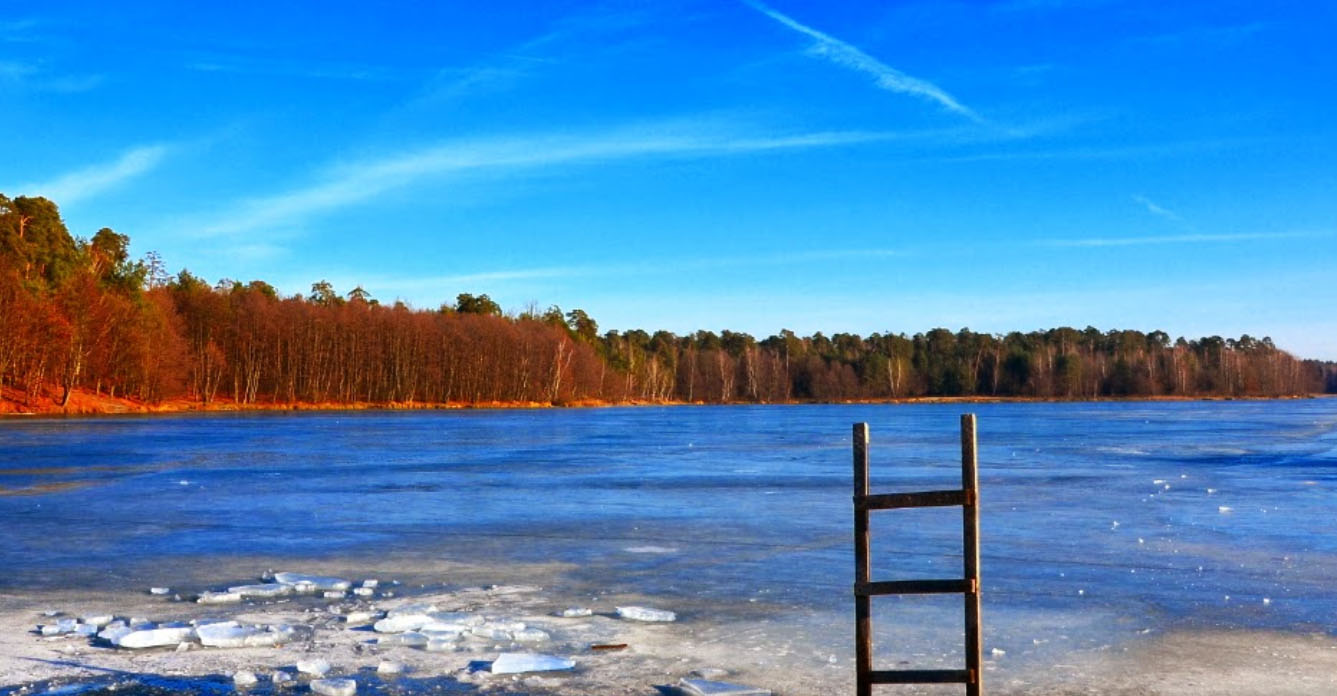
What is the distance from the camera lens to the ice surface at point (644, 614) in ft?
32.9

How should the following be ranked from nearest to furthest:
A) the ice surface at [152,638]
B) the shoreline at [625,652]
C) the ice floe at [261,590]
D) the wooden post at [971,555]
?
the wooden post at [971,555], the shoreline at [625,652], the ice surface at [152,638], the ice floe at [261,590]

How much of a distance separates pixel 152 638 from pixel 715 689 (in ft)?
15.1

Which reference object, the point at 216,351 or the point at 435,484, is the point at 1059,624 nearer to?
the point at 435,484

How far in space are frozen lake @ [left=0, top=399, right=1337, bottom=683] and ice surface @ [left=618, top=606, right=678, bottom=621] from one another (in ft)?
2.05

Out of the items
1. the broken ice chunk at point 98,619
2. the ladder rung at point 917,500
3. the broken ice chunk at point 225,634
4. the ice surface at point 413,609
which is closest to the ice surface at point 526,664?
the ice surface at point 413,609

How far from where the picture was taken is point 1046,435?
50.8 metres

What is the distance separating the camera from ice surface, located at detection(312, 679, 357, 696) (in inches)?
295

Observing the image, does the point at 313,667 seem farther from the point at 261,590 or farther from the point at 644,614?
the point at 261,590

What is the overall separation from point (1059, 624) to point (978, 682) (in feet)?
12.5

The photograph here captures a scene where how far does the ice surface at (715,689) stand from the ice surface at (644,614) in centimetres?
222

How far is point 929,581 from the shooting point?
629 cm

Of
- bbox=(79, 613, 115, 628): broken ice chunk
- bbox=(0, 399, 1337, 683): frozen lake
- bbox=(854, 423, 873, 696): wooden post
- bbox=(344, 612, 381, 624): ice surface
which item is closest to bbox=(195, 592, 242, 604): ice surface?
bbox=(79, 613, 115, 628): broken ice chunk

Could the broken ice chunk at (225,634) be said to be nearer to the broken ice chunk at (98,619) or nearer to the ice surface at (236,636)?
the ice surface at (236,636)

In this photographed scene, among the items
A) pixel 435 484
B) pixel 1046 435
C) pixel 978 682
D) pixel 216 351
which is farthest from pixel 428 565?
pixel 216 351
